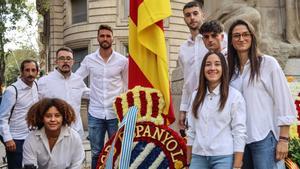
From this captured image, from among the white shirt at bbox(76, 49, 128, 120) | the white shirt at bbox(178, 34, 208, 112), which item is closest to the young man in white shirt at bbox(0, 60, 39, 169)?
the white shirt at bbox(76, 49, 128, 120)

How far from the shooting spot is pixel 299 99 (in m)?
6.20

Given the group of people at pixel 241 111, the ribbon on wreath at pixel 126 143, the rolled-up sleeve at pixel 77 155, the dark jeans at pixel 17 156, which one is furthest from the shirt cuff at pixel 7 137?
the group of people at pixel 241 111

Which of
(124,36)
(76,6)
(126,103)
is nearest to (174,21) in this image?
(124,36)

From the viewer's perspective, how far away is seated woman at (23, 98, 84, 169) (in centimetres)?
472

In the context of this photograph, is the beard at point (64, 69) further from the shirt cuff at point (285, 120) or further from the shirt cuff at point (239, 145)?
the shirt cuff at point (285, 120)

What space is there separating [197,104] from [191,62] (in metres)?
1.17

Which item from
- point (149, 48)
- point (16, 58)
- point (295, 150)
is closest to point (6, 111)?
point (149, 48)

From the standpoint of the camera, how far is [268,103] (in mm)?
4078

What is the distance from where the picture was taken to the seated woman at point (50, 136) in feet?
15.5

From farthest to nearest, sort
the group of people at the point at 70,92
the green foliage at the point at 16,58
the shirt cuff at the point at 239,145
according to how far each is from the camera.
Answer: the green foliage at the point at 16,58
the group of people at the point at 70,92
the shirt cuff at the point at 239,145

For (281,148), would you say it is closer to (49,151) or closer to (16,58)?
(49,151)

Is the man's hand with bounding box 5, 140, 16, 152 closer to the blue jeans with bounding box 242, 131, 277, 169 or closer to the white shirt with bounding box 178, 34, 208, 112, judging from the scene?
the white shirt with bounding box 178, 34, 208, 112

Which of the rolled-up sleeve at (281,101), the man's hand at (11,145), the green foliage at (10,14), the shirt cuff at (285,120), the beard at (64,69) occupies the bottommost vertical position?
the man's hand at (11,145)

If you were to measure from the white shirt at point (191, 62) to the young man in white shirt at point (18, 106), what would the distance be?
1799 mm
